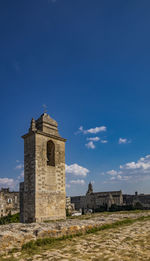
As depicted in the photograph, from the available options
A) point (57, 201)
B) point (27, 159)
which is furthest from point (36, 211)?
point (27, 159)

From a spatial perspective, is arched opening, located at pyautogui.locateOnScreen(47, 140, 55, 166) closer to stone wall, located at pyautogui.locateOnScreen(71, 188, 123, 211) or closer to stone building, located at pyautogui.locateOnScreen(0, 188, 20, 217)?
stone building, located at pyautogui.locateOnScreen(0, 188, 20, 217)

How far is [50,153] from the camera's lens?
45.9 feet

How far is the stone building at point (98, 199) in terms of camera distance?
72.9 metres

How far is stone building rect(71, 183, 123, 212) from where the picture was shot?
72.9 meters

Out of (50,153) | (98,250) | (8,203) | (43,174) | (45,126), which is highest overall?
(45,126)

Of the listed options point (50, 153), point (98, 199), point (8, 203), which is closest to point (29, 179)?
point (50, 153)

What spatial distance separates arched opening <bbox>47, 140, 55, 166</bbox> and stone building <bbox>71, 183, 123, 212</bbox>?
61.1m

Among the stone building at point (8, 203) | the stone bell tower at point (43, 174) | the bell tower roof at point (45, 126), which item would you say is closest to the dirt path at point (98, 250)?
the stone bell tower at point (43, 174)

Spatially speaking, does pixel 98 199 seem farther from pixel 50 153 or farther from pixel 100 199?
pixel 50 153

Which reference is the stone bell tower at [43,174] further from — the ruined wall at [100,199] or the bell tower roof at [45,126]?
the ruined wall at [100,199]

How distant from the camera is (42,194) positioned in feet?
40.0

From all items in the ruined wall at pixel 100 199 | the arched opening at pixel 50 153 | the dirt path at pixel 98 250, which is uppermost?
the arched opening at pixel 50 153

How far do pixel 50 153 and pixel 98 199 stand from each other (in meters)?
66.9

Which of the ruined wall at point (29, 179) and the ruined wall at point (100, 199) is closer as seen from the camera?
the ruined wall at point (29, 179)
